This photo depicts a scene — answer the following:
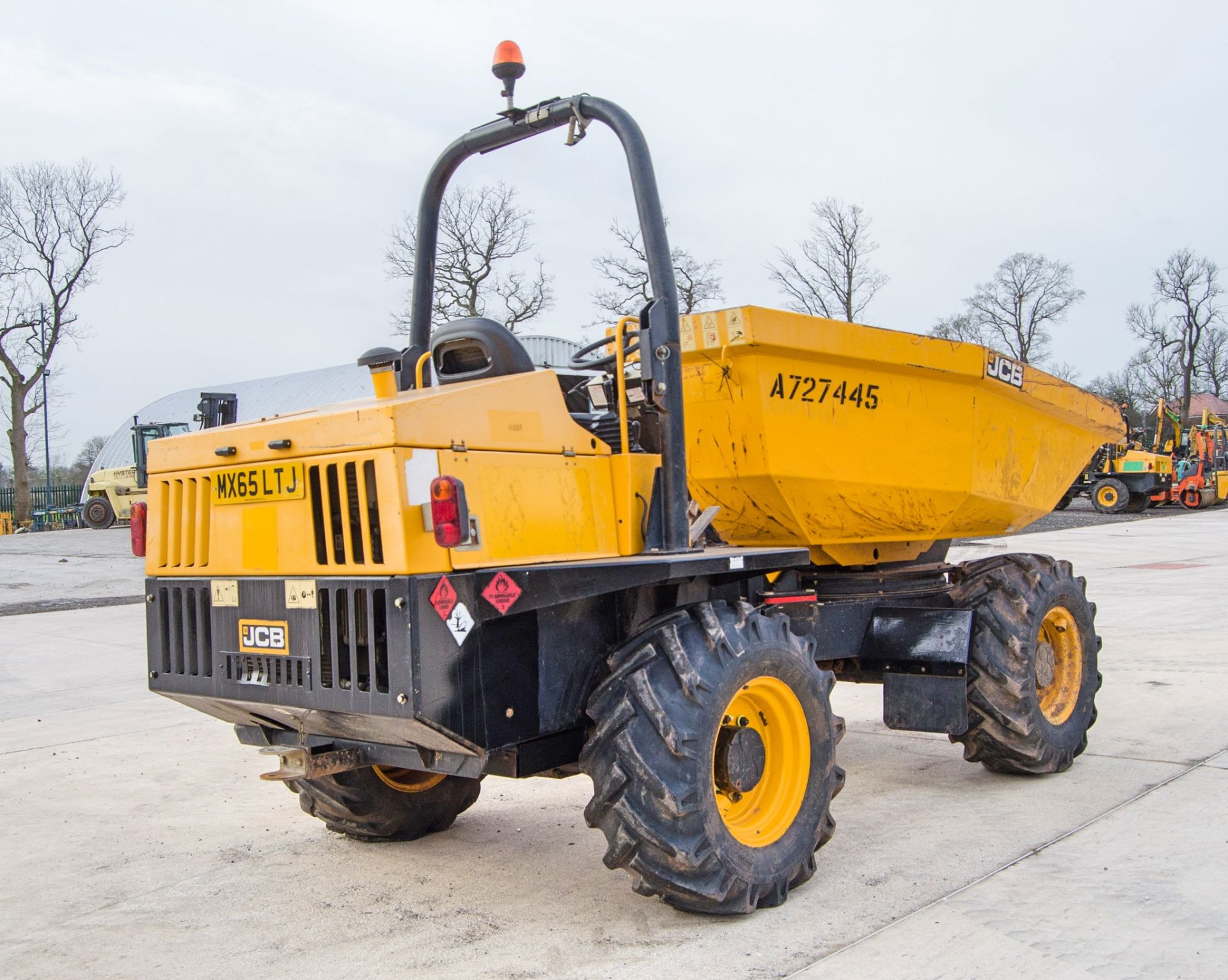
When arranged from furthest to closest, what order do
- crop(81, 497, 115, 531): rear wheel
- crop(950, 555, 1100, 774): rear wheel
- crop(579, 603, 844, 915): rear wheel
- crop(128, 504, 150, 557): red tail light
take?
1. crop(81, 497, 115, 531): rear wheel
2. crop(950, 555, 1100, 774): rear wheel
3. crop(128, 504, 150, 557): red tail light
4. crop(579, 603, 844, 915): rear wheel

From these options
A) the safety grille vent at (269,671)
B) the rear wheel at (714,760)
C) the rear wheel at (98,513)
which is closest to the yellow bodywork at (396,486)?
the safety grille vent at (269,671)

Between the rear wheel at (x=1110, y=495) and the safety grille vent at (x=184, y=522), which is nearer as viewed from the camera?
the safety grille vent at (x=184, y=522)

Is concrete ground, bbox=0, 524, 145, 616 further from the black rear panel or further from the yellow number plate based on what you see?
the yellow number plate

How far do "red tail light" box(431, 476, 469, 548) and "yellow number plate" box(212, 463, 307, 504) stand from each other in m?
0.56

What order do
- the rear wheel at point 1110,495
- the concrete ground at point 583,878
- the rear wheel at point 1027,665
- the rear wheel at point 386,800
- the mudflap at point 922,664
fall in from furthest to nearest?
1. the rear wheel at point 1110,495
2. the rear wheel at point 1027,665
3. the mudflap at point 922,664
4. the rear wheel at point 386,800
5. the concrete ground at point 583,878

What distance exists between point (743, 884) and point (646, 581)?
1060mm

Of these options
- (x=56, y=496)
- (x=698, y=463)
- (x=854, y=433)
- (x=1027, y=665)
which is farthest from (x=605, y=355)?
(x=56, y=496)

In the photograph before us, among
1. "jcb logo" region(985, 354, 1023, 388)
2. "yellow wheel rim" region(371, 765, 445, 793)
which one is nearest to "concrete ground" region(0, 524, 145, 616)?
"yellow wheel rim" region(371, 765, 445, 793)

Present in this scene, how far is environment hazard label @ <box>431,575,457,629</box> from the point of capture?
346cm

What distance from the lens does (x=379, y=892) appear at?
4.35 meters

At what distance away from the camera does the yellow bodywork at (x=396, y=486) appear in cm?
348

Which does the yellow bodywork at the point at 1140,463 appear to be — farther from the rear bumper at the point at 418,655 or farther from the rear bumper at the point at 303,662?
the rear bumper at the point at 303,662

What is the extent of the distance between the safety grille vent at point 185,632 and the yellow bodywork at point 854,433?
82.0 inches

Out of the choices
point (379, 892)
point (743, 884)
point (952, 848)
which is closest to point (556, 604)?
point (743, 884)
